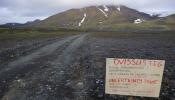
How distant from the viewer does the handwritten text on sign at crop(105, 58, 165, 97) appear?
11422 mm

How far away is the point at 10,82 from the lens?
16594 millimetres

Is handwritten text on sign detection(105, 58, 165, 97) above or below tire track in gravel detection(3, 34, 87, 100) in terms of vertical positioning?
above

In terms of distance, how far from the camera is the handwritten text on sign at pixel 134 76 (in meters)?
11.4

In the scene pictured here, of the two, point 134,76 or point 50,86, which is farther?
point 50,86

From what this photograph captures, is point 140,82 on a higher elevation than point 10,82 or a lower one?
higher

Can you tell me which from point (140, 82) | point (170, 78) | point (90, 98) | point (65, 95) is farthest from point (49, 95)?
point (170, 78)

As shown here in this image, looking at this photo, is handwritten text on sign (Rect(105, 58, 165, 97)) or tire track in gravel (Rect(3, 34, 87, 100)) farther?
tire track in gravel (Rect(3, 34, 87, 100))

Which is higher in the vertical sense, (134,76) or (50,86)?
(134,76)

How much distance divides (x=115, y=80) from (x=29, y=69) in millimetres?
10579

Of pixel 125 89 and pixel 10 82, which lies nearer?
pixel 125 89

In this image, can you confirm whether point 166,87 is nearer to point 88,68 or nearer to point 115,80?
point 115,80

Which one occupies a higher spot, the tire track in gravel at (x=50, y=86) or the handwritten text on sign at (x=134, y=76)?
the handwritten text on sign at (x=134, y=76)

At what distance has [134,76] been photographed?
11.6 m

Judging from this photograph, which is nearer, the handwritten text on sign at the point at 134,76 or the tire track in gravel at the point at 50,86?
the handwritten text on sign at the point at 134,76
